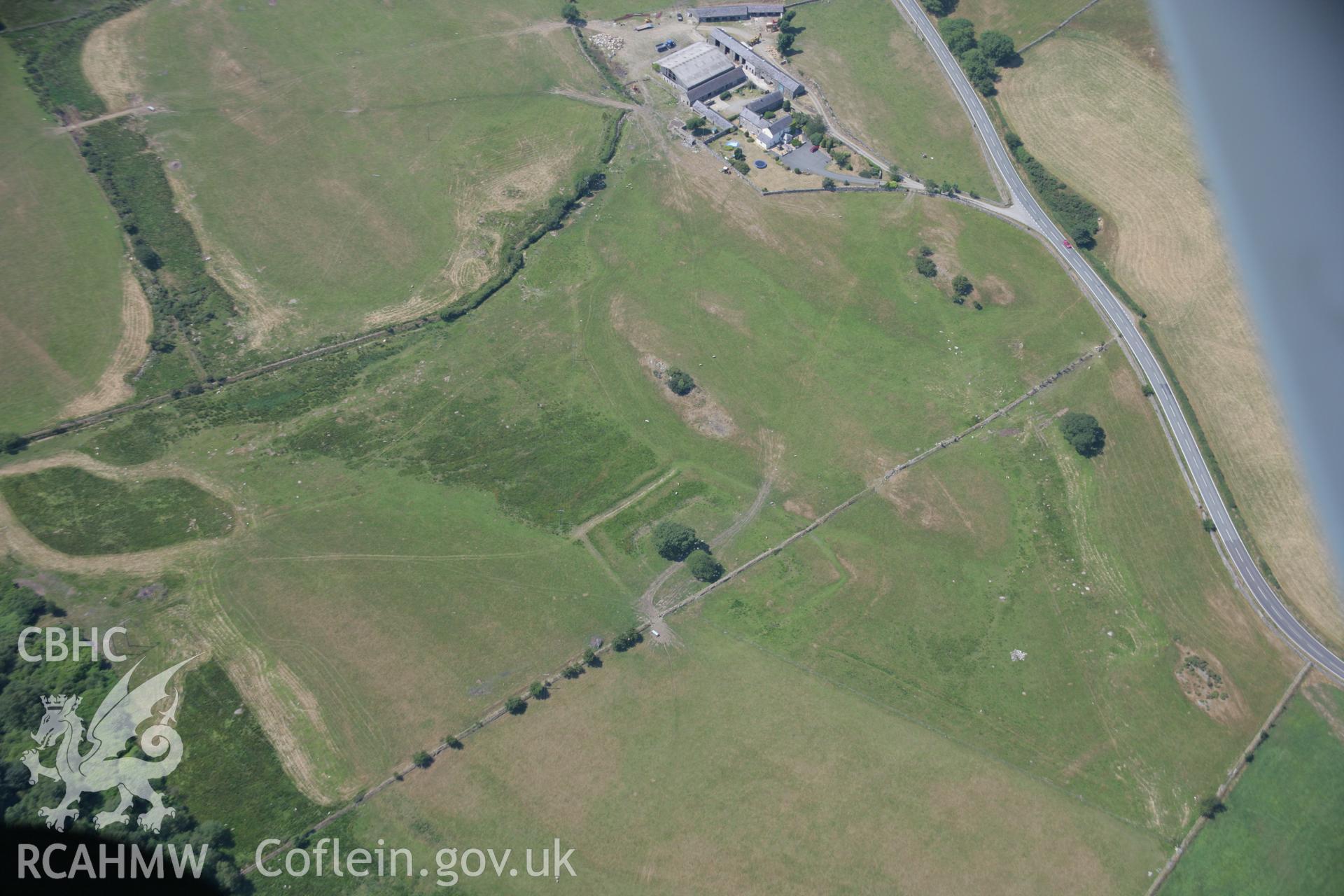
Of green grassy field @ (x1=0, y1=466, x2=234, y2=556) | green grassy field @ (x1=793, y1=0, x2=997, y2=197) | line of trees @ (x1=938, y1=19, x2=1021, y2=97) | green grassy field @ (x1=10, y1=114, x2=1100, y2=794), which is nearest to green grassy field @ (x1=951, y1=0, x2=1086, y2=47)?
line of trees @ (x1=938, y1=19, x2=1021, y2=97)

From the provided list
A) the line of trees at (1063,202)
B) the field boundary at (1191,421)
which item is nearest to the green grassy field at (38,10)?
the line of trees at (1063,202)

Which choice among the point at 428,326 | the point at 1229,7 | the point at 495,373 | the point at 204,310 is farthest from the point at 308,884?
the point at 1229,7

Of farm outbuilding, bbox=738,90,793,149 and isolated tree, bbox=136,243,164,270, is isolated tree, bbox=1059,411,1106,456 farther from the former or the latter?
isolated tree, bbox=136,243,164,270

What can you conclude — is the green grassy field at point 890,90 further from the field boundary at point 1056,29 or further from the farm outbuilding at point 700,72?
the field boundary at point 1056,29

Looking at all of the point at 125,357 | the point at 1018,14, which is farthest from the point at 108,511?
the point at 1018,14

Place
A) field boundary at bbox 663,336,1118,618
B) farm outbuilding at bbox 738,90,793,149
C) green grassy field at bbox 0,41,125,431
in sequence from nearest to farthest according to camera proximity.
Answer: field boundary at bbox 663,336,1118,618, green grassy field at bbox 0,41,125,431, farm outbuilding at bbox 738,90,793,149

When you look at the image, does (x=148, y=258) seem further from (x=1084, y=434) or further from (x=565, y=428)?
(x=1084, y=434)
